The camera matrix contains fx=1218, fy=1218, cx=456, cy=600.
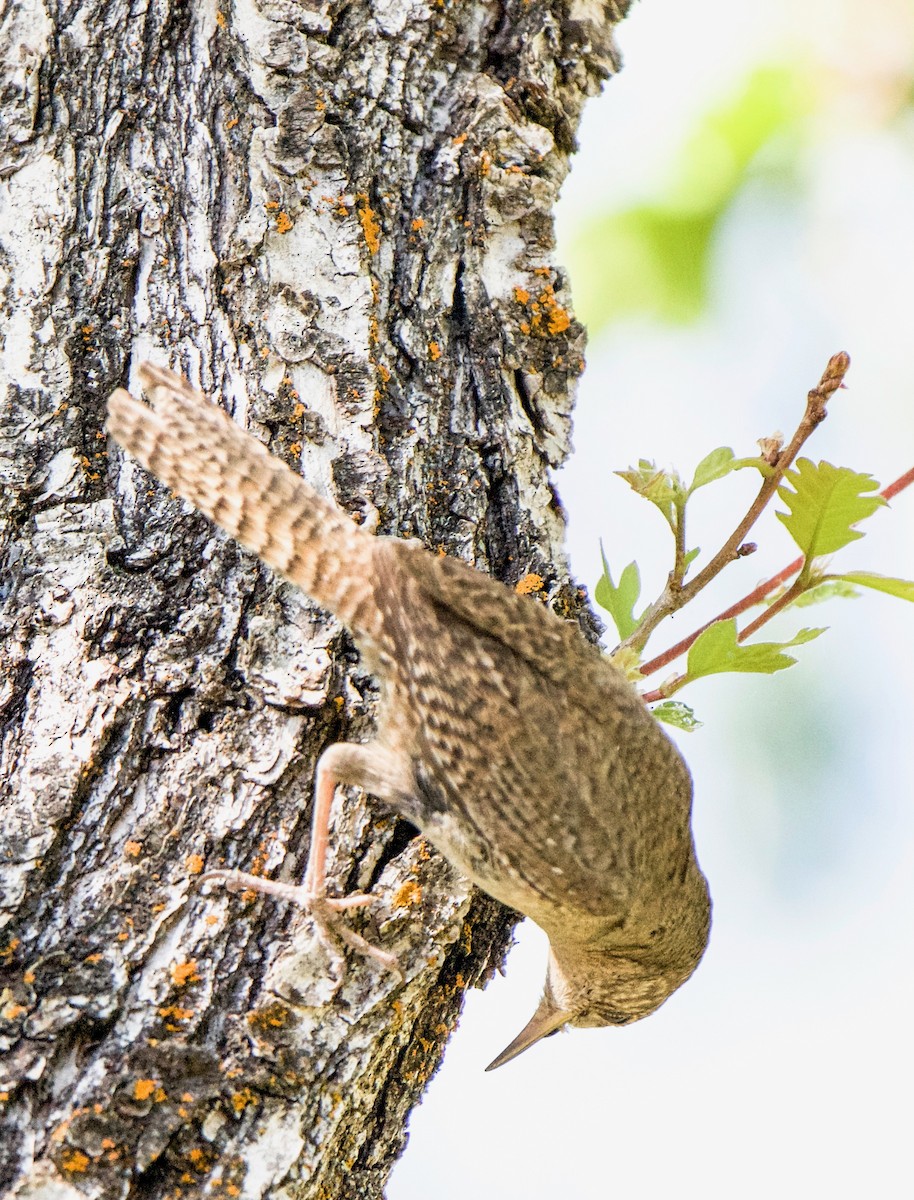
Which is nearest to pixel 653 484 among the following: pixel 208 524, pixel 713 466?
pixel 713 466

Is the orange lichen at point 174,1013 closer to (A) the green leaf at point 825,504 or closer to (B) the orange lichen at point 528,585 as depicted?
(B) the orange lichen at point 528,585

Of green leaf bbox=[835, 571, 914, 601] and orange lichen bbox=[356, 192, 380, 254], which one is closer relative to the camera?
green leaf bbox=[835, 571, 914, 601]

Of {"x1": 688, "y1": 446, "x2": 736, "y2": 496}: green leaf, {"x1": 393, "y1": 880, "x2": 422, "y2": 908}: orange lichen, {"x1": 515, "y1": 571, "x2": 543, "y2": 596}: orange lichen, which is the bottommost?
{"x1": 393, "y1": 880, "x2": 422, "y2": 908}: orange lichen

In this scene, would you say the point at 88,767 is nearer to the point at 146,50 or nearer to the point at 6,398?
the point at 6,398

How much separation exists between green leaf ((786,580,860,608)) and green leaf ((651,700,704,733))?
0.31m

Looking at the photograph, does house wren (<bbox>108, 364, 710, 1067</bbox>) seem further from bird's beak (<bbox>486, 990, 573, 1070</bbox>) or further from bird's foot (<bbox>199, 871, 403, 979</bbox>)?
bird's beak (<bbox>486, 990, 573, 1070</bbox>)

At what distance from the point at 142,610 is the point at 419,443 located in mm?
734

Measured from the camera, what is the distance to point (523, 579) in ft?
9.00

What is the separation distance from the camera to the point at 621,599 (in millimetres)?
2617

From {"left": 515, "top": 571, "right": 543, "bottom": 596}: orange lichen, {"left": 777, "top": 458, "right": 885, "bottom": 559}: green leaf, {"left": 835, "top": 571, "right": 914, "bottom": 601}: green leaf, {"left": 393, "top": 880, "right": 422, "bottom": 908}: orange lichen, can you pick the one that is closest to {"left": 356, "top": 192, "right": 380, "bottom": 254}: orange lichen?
{"left": 515, "top": 571, "right": 543, "bottom": 596}: orange lichen

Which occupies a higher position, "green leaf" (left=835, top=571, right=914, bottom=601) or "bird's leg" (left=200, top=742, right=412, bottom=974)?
"green leaf" (left=835, top=571, right=914, bottom=601)

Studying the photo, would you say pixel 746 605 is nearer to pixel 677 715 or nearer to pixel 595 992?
pixel 677 715

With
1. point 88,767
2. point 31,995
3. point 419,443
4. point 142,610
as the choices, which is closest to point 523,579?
point 419,443

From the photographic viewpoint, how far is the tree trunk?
6.97 ft
